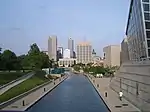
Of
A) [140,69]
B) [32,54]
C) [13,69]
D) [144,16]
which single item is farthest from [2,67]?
[140,69]

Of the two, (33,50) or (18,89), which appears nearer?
(18,89)

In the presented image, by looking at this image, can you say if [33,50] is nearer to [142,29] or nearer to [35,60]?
[35,60]

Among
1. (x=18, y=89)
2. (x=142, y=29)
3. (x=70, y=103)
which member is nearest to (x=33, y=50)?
(x=18, y=89)

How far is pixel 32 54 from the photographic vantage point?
114 m

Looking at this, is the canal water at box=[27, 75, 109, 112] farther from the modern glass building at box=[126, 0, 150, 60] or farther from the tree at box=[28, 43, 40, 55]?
the tree at box=[28, 43, 40, 55]

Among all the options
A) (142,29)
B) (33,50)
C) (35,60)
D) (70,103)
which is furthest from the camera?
(33,50)

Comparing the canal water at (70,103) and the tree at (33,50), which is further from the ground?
the tree at (33,50)

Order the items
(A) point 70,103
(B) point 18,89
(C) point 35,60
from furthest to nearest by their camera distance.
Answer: (C) point 35,60
(B) point 18,89
(A) point 70,103

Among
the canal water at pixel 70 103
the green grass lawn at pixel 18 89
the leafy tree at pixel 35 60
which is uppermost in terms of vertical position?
the leafy tree at pixel 35 60

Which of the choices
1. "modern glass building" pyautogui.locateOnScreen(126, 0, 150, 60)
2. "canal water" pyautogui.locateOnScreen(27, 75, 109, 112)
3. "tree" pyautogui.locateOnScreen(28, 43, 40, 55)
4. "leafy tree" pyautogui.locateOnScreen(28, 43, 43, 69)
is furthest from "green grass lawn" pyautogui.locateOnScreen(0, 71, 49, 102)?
"tree" pyautogui.locateOnScreen(28, 43, 40, 55)

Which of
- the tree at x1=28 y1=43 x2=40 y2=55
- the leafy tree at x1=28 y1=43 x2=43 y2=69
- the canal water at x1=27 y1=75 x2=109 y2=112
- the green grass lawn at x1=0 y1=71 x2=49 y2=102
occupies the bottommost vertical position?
the canal water at x1=27 y1=75 x2=109 y2=112

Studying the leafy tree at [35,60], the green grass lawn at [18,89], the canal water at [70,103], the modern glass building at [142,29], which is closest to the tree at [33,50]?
the leafy tree at [35,60]

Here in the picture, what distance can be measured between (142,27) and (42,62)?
72836mm

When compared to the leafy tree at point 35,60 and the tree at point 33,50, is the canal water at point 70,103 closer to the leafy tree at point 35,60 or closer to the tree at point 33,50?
the leafy tree at point 35,60
